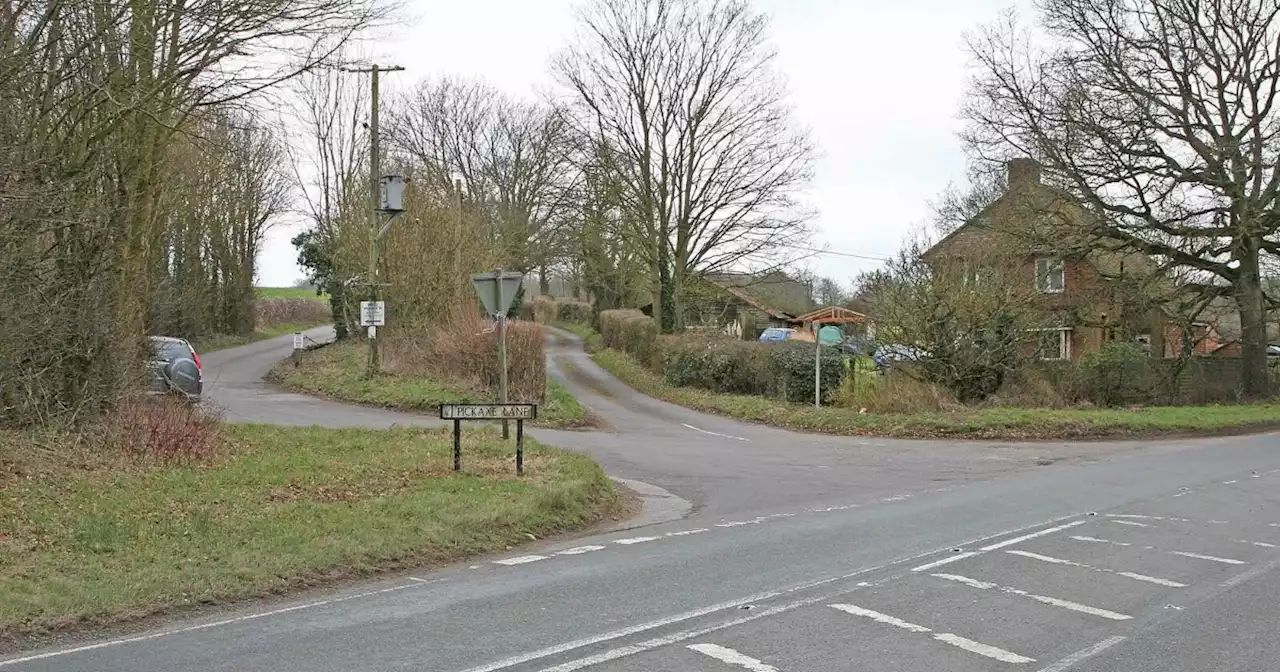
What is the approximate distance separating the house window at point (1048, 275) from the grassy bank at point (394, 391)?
43.2 feet

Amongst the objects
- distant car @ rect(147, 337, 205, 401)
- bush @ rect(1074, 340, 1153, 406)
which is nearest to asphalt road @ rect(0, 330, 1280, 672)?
distant car @ rect(147, 337, 205, 401)

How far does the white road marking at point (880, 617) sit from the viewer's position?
6.18m

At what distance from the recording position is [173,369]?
16.9 m

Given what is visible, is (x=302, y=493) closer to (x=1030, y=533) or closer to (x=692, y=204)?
(x=1030, y=533)

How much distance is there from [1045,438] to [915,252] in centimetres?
875

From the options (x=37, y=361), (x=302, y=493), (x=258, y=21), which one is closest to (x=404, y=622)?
(x=302, y=493)

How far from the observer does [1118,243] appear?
103ft

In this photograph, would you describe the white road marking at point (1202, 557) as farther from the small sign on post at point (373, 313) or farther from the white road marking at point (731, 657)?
the small sign on post at point (373, 313)

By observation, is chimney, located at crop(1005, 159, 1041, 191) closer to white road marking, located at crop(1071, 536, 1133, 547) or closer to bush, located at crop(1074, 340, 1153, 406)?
bush, located at crop(1074, 340, 1153, 406)

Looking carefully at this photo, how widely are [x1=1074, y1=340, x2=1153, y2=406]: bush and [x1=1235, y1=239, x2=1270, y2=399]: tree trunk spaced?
17.1ft

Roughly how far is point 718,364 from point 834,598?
2448cm

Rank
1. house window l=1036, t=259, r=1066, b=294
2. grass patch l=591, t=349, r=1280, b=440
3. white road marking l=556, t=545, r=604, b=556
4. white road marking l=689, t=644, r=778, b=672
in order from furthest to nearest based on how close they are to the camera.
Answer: house window l=1036, t=259, r=1066, b=294 → grass patch l=591, t=349, r=1280, b=440 → white road marking l=556, t=545, r=604, b=556 → white road marking l=689, t=644, r=778, b=672

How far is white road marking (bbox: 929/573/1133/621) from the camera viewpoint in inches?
259

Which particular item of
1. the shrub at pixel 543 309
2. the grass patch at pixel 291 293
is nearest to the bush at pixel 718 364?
the shrub at pixel 543 309
